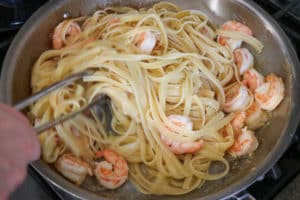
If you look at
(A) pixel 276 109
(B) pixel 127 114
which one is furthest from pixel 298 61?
(B) pixel 127 114

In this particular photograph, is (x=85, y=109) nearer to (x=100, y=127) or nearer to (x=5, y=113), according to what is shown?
(x=100, y=127)

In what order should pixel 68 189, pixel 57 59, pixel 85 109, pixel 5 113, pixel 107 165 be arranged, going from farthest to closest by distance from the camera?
1. pixel 57 59
2. pixel 85 109
3. pixel 107 165
4. pixel 68 189
5. pixel 5 113

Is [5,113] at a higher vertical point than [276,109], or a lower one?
higher

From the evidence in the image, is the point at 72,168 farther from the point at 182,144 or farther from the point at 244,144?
the point at 244,144

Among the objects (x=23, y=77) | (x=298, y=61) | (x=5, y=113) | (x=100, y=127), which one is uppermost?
(x=5, y=113)

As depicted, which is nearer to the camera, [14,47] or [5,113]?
[5,113]

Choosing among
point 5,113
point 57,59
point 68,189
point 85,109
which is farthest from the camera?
point 57,59

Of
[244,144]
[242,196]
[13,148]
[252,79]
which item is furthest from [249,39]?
[13,148]
